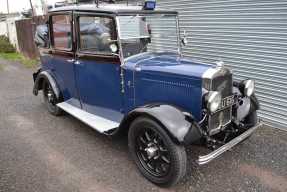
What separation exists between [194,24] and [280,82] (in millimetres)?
2134

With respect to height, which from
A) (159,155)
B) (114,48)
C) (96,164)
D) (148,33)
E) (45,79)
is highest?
(148,33)

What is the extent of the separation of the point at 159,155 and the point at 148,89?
0.83 m

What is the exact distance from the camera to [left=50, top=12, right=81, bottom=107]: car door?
4629 mm

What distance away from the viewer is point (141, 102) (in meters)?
3.78

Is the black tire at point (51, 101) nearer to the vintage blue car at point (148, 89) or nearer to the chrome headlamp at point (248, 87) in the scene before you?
the vintage blue car at point (148, 89)

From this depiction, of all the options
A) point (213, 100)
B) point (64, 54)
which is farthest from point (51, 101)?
point (213, 100)

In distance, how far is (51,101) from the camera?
5.69 metres

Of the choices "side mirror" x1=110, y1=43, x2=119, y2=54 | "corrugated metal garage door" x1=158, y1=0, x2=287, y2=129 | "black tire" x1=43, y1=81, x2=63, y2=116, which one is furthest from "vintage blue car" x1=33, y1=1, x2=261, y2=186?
"corrugated metal garage door" x1=158, y1=0, x2=287, y2=129

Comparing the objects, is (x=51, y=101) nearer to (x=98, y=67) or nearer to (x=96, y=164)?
(x=98, y=67)

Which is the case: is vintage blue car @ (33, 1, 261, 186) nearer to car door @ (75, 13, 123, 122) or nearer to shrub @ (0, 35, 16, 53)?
car door @ (75, 13, 123, 122)

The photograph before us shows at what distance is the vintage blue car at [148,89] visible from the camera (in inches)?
126

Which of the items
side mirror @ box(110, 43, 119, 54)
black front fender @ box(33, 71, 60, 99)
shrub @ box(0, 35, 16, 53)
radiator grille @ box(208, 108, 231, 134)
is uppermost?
side mirror @ box(110, 43, 119, 54)

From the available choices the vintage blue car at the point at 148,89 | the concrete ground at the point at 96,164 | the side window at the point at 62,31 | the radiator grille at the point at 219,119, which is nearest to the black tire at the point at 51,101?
the concrete ground at the point at 96,164

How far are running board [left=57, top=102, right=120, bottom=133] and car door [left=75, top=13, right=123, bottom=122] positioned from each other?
0.07 meters
